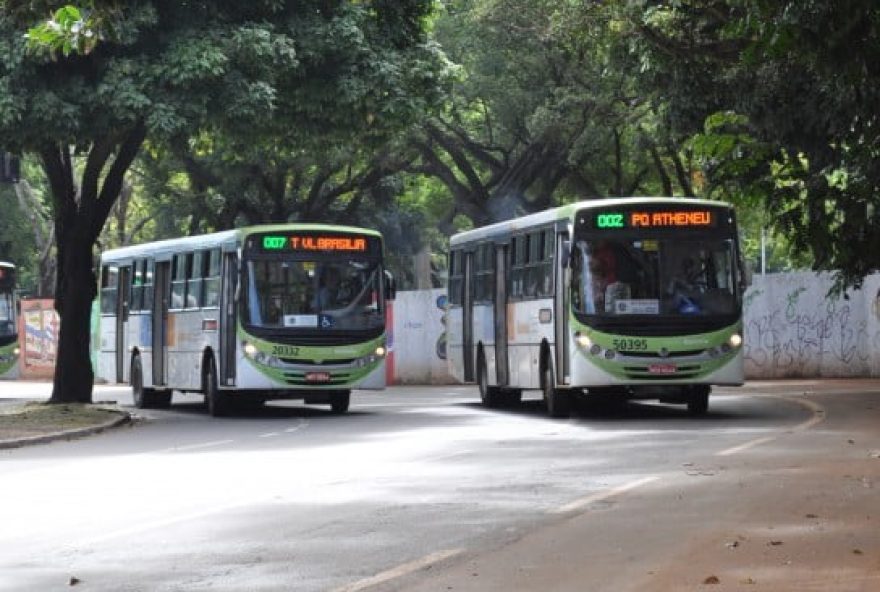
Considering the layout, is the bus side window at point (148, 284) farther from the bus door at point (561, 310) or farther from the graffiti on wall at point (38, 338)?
the graffiti on wall at point (38, 338)

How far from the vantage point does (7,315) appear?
44.1 meters

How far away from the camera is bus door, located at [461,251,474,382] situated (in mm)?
31167

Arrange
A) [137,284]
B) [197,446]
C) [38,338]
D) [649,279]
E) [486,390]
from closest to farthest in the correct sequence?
[197,446] → [649,279] → [486,390] → [137,284] → [38,338]

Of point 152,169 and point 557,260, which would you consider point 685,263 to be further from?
point 152,169

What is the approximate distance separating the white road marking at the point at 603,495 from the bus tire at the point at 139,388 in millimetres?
19300

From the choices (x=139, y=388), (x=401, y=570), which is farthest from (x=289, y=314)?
(x=401, y=570)

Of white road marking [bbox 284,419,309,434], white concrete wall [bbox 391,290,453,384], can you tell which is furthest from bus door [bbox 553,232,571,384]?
white concrete wall [bbox 391,290,453,384]

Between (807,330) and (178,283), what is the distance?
14876 mm

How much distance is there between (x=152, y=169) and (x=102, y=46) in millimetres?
22307

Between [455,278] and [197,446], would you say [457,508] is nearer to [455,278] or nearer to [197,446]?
[197,446]

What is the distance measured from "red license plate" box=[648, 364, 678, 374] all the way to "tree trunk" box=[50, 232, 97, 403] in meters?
12.0

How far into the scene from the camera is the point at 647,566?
34.3ft

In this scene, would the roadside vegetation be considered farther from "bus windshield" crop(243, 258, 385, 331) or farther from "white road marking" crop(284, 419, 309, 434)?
"white road marking" crop(284, 419, 309, 434)

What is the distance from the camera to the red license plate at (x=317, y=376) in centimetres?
2811
